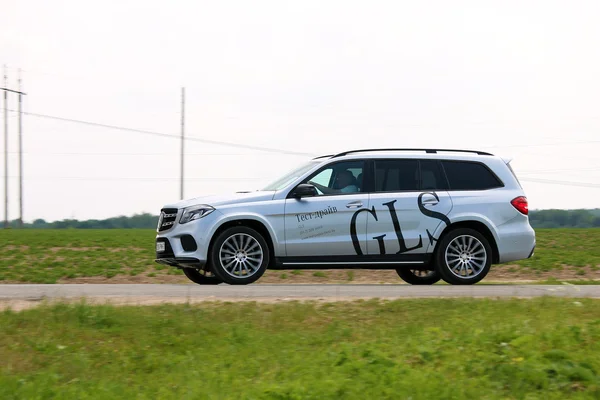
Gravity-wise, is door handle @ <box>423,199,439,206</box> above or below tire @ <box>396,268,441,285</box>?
above

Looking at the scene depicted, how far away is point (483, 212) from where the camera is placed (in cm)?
1375

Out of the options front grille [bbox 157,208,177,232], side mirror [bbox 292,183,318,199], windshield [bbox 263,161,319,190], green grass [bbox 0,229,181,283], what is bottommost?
green grass [bbox 0,229,181,283]

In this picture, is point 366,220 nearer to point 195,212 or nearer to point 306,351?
point 195,212

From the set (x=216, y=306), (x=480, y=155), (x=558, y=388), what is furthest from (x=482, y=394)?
(x=480, y=155)

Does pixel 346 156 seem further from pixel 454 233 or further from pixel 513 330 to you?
pixel 513 330

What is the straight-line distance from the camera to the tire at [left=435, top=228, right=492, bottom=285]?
1369 centimetres

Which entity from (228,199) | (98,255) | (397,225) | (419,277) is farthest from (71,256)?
(397,225)

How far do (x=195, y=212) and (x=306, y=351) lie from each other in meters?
4.88

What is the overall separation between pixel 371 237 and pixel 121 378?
584cm

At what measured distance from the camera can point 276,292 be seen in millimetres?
11867

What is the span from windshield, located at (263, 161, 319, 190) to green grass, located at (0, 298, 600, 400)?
11.2ft

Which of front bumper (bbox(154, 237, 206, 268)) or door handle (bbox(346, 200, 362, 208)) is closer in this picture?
front bumper (bbox(154, 237, 206, 268))

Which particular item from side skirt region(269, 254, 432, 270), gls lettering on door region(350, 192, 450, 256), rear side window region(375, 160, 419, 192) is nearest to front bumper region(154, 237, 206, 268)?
side skirt region(269, 254, 432, 270)

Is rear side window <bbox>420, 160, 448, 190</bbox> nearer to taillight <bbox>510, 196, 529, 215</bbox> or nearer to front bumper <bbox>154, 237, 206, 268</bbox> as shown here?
taillight <bbox>510, 196, 529, 215</bbox>
